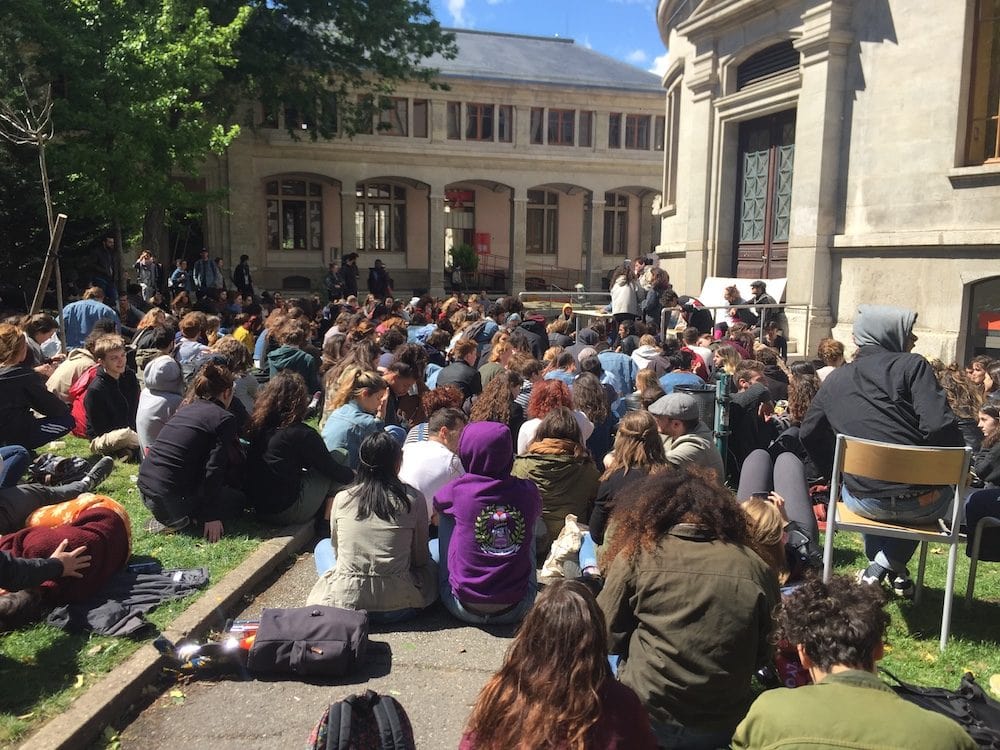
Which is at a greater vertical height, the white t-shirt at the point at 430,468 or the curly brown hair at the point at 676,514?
the curly brown hair at the point at 676,514

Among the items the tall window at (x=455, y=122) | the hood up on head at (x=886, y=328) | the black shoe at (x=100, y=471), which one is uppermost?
the tall window at (x=455, y=122)

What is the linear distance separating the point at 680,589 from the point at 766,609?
35 centimetres

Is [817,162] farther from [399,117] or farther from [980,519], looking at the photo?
[399,117]

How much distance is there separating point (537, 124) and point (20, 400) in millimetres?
33058

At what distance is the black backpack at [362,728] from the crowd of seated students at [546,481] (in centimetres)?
24

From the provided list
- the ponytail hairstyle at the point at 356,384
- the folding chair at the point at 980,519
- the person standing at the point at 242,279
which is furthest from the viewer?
the person standing at the point at 242,279

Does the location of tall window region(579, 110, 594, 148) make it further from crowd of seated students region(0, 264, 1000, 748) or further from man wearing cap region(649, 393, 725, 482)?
man wearing cap region(649, 393, 725, 482)

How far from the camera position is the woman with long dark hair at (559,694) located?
2443mm

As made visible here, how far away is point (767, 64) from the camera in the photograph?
606 inches

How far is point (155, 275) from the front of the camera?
67.9 ft

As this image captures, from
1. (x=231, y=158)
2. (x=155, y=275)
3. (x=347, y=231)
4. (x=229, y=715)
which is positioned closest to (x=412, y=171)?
(x=347, y=231)

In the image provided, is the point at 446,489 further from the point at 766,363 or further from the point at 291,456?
the point at 766,363

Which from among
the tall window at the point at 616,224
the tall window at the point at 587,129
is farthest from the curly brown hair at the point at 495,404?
the tall window at the point at 616,224

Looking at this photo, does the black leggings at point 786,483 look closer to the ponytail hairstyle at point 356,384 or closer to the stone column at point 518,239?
the ponytail hairstyle at point 356,384
